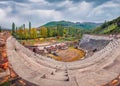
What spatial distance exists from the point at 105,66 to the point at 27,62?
8536mm

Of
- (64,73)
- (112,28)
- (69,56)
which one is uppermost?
(112,28)

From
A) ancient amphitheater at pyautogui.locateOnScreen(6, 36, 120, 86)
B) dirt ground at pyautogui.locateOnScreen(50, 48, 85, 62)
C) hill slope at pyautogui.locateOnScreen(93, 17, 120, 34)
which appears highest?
hill slope at pyautogui.locateOnScreen(93, 17, 120, 34)

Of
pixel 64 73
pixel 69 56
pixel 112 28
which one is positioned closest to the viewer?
pixel 64 73

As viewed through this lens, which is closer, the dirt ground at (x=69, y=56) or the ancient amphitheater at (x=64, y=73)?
the ancient amphitheater at (x=64, y=73)

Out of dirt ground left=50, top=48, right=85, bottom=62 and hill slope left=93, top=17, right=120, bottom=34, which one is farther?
hill slope left=93, top=17, right=120, bottom=34

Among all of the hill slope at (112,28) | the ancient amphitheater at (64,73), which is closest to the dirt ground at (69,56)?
the hill slope at (112,28)

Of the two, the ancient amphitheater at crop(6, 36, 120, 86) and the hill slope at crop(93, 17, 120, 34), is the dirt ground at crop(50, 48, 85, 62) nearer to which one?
the hill slope at crop(93, 17, 120, 34)

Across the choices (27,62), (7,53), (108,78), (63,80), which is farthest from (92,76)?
(7,53)

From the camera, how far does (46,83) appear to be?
20.2 m

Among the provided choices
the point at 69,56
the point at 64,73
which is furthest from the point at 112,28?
the point at 64,73

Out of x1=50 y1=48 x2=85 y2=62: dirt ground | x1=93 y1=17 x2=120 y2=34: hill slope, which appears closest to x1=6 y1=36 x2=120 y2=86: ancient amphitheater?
x1=50 y1=48 x2=85 y2=62: dirt ground

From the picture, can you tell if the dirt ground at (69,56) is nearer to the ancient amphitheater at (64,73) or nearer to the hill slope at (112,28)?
the hill slope at (112,28)

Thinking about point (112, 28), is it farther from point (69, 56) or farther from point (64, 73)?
point (64, 73)

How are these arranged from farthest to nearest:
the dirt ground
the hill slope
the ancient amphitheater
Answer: the hill slope < the dirt ground < the ancient amphitheater
